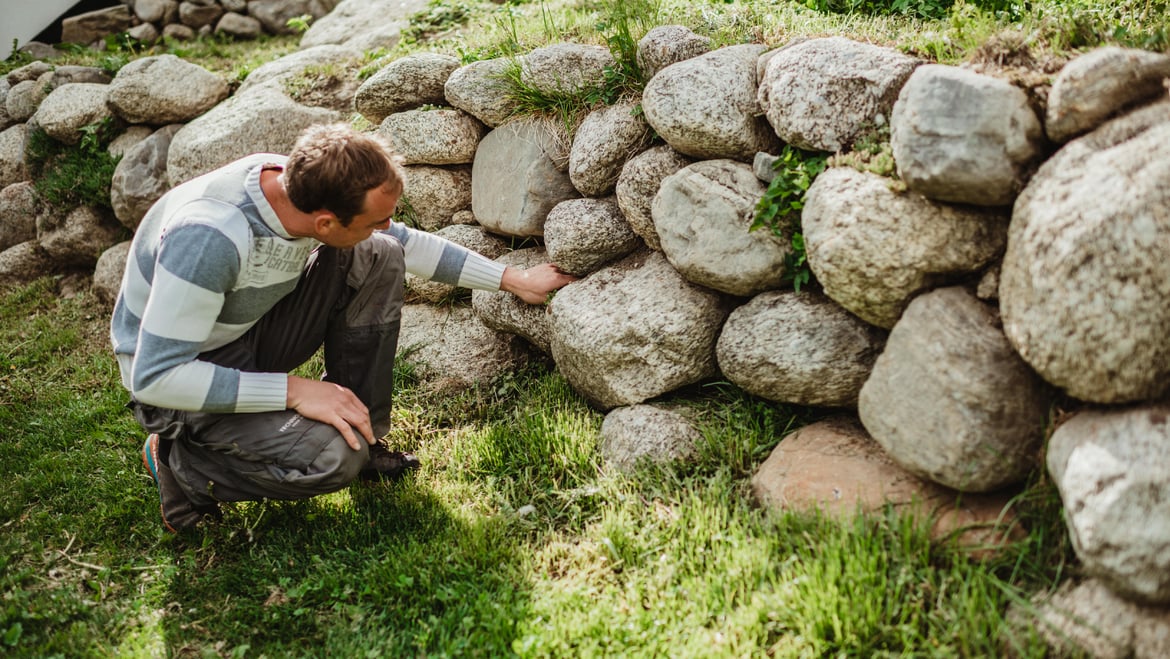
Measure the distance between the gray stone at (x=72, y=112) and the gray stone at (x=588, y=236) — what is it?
4146 millimetres

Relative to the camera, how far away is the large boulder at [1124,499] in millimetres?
2008

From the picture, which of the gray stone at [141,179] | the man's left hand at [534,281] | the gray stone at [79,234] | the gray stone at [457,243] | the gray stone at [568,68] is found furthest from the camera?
the gray stone at [79,234]

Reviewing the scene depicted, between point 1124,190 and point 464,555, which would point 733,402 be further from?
point 1124,190

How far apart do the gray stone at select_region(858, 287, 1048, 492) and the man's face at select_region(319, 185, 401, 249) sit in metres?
1.83

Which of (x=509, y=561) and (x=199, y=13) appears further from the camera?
(x=199, y=13)

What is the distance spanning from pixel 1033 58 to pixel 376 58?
4116mm

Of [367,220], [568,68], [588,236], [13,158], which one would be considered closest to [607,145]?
[588,236]

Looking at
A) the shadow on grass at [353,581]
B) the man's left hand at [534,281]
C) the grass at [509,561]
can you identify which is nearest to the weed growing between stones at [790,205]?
the grass at [509,561]

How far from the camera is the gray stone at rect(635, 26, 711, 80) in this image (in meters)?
3.52

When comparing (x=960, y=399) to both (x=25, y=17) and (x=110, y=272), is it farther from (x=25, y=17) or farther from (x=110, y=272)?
(x=25, y=17)

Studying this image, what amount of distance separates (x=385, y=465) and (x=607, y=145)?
1710 mm

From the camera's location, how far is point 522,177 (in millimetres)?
4004

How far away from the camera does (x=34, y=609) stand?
9.55 feet

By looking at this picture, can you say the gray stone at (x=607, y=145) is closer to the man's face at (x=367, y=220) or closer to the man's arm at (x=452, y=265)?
the man's arm at (x=452, y=265)
